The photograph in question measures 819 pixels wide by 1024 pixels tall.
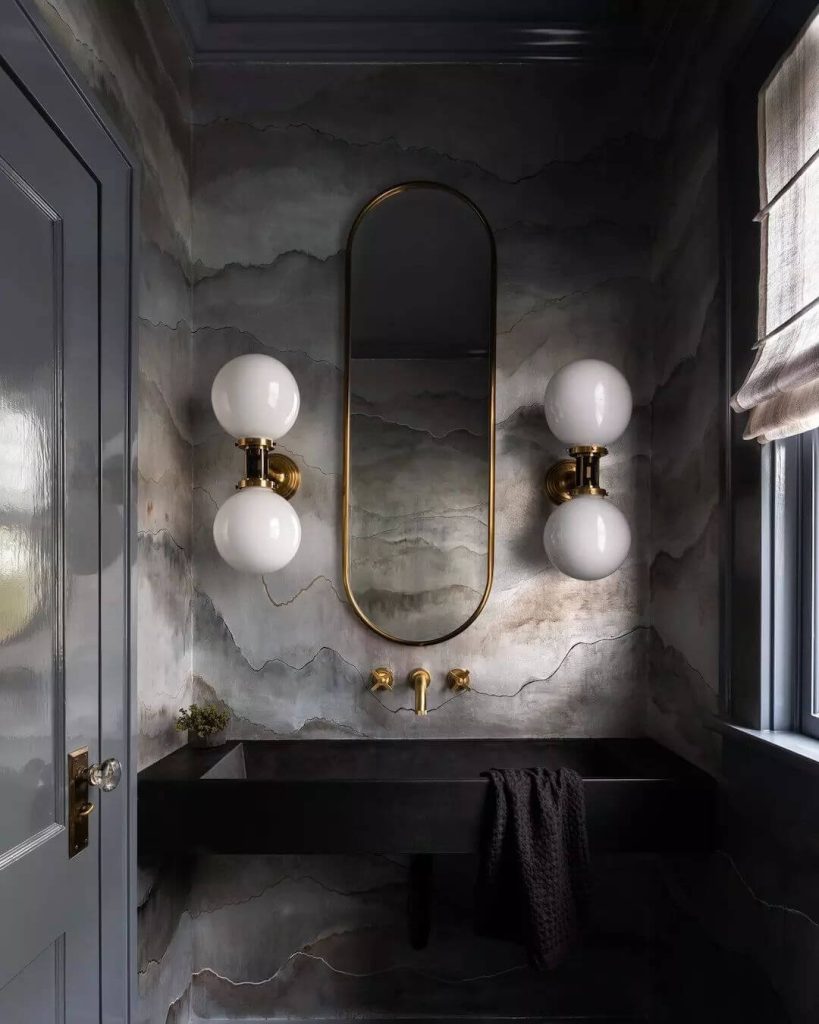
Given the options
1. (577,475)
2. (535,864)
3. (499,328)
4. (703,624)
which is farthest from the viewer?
(499,328)

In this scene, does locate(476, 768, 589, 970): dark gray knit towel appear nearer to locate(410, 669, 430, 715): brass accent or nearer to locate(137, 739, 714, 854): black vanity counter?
locate(137, 739, 714, 854): black vanity counter

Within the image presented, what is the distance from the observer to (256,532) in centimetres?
164

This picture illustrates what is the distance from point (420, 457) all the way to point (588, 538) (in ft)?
1.52

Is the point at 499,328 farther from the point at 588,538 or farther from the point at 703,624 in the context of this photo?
the point at 703,624

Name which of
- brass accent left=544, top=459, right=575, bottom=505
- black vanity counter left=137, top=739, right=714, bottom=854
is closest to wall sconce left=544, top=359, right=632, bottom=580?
brass accent left=544, top=459, right=575, bottom=505

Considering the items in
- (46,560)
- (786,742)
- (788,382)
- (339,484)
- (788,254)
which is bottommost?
(786,742)

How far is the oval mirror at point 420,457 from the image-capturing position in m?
1.88

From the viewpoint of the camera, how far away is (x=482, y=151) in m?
1.94

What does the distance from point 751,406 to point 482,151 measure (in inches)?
41.1

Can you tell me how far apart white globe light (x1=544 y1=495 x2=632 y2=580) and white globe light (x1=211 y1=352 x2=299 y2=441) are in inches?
25.3

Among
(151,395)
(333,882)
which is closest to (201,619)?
(151,395)

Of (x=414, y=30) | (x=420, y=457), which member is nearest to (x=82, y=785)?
(x=420, y=457)

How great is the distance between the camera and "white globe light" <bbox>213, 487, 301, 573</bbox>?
5.39 ft

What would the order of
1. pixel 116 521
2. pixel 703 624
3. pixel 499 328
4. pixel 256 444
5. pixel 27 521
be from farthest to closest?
pixel 499 328, pixel 256 444, pixel 703 624, pixel 116 521, pixel 27 521
